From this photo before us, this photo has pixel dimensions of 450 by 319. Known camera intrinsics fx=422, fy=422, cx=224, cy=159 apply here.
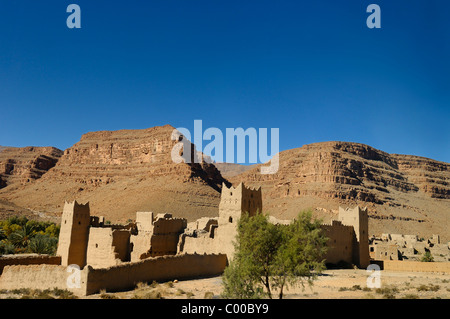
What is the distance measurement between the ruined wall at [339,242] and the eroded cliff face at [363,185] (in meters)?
50.5

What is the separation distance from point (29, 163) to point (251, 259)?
156 meters

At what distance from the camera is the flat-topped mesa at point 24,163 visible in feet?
477

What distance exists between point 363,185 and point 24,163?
121882 mm

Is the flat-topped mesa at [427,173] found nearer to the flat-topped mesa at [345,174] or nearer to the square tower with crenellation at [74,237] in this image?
the flat-topped mesa at [345,174]

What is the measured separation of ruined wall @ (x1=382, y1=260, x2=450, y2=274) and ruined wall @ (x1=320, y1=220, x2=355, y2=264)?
3739 mm

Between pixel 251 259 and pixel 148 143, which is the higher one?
pixel 148 143

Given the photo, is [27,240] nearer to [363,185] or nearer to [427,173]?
[363,185]

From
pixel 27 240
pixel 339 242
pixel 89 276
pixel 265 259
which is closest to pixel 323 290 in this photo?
pixel 265 259

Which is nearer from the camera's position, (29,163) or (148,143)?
(148,143)

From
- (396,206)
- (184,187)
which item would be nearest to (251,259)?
(184,187)

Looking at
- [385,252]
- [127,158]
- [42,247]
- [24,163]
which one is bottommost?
[385,252]

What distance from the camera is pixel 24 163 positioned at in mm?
159250
